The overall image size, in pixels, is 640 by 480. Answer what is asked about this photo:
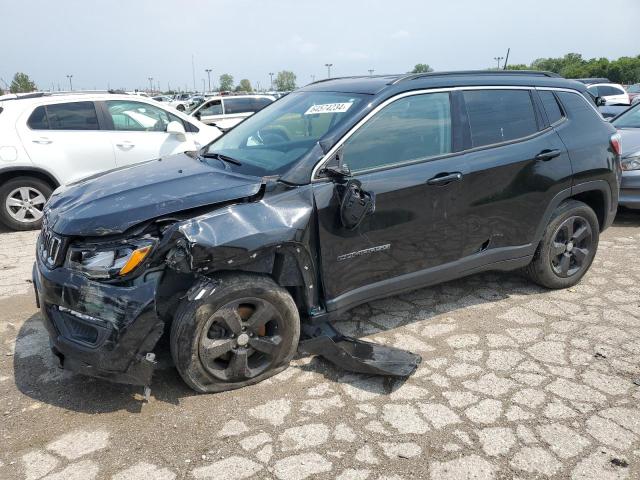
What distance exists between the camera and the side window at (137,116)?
7008mm

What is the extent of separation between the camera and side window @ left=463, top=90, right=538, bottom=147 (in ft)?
12.3

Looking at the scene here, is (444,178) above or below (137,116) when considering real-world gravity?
below

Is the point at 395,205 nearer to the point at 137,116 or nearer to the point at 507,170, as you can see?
the point at 507,170

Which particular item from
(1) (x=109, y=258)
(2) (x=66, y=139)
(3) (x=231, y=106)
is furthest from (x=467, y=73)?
(3) (x=231, y=106)

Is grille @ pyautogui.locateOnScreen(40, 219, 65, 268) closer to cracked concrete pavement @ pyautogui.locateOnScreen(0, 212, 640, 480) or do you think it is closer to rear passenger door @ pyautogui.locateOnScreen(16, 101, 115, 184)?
cracked concrete pavement @ pyautogui.locateOnScreen(0, 212, 640, 480)

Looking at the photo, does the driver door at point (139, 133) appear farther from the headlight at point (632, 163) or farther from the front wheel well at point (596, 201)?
the headlight at point (632, 163)

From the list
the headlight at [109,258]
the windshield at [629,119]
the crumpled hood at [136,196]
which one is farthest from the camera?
the windshield at [629,119]

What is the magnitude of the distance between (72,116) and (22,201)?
1270mm

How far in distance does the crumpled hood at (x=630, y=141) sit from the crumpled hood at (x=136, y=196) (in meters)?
5.59

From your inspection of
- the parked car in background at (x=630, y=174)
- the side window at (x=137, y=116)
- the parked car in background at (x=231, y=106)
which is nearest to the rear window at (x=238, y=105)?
the parked car in background at (x=231, y=106)

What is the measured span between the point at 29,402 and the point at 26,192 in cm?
433

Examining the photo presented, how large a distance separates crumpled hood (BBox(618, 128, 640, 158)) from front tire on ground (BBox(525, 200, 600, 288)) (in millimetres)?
2749

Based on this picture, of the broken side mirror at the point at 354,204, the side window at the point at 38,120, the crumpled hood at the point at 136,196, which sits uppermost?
the side window at the point at 38,120

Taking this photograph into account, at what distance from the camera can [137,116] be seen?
7.16 m
